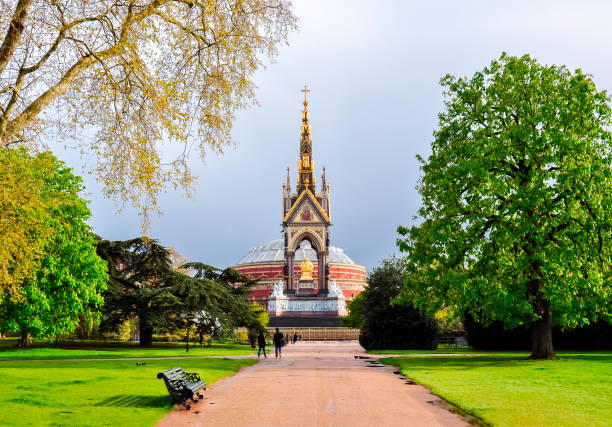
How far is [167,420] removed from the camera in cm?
984

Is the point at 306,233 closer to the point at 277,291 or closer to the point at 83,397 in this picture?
the point at 277,291

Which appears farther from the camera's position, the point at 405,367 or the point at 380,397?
the point at 405,367

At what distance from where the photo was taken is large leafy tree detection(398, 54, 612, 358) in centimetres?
2275

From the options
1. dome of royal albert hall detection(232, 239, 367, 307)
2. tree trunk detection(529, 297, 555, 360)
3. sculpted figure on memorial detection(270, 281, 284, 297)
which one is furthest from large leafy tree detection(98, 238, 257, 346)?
dome of royal albert hall detection(232, 239, 367, 307)

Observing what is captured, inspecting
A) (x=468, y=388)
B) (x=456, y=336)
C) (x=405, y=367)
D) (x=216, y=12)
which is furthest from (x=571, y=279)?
(x=456, y=336)

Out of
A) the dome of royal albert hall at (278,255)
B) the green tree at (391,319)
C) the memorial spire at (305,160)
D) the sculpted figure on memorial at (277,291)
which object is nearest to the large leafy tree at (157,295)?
the green tree at (391,319)

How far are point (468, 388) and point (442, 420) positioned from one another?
4565 mm

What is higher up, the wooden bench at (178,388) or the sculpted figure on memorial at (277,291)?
the sculpted figure on memorial at (277,291)

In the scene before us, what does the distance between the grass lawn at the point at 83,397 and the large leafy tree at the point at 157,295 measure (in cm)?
1681

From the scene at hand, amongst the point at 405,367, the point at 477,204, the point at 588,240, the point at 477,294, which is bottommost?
the point at 405,367

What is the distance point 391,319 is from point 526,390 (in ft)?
71.0

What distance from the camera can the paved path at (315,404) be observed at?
9.83 m

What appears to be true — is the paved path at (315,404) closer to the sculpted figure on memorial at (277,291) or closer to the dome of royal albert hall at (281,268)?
the sculpted figure on memorial at (277,291)

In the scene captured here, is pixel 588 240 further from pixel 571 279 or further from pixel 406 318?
pixel 406 318
